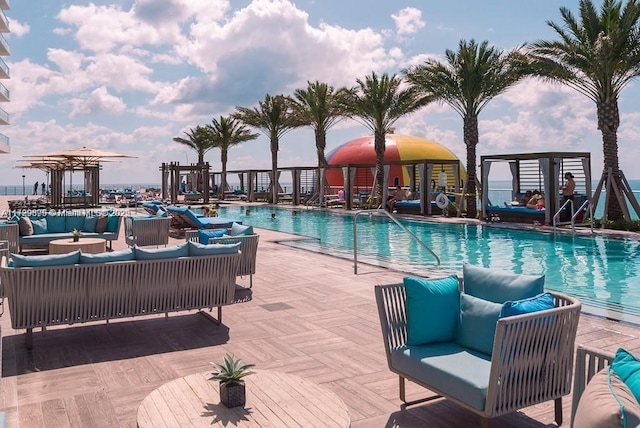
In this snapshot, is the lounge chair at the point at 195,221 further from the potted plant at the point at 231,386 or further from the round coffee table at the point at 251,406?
the potted plant at the point at 231,386

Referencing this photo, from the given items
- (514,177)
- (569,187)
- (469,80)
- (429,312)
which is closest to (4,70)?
(469,80)

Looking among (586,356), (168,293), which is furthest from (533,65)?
(586,356)

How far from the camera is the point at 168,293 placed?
5.67 metres

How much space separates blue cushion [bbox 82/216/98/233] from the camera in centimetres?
1209

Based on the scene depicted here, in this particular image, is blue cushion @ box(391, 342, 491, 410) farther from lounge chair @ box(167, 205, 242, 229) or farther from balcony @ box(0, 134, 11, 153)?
balcony @ box(0, 134, 11, 153)

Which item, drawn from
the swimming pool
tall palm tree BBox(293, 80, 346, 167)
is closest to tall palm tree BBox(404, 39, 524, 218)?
the swimming pool

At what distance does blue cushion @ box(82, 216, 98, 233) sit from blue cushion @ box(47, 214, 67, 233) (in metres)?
0.43

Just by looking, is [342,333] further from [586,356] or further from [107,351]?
[586,356]

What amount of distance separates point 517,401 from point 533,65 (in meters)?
16.4

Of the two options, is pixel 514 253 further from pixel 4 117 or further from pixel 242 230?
pixel 4 117

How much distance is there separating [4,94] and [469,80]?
113 feet

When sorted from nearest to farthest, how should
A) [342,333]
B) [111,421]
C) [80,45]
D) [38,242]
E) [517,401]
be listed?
[517,401]
[111,421]
[342,333]
[38,242]
[80,45]

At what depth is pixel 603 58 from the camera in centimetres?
1578

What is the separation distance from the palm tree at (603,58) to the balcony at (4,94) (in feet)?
121
